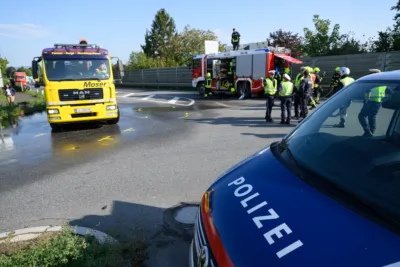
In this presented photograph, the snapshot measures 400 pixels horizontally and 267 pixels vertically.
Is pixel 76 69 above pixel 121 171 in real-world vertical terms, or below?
above

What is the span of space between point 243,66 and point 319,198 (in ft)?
57.8

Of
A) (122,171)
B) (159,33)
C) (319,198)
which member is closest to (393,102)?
(319,198)

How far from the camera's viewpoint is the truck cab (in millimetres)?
8969

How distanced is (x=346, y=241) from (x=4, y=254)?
297 cm

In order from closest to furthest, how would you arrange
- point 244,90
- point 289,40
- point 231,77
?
point 244,90 → point 231,77 → point 289,40

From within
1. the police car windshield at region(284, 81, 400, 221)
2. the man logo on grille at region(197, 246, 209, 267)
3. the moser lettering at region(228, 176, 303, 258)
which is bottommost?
the man logo on grille at region(197, 246, 209, 267)

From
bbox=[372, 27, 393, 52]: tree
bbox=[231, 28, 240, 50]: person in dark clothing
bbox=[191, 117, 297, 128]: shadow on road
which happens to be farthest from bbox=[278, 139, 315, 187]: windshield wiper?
bbox=[372, 27, 393, 52]: tree

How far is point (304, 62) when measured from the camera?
20.3 m

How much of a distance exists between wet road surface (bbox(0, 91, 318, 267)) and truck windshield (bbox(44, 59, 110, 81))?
175cm

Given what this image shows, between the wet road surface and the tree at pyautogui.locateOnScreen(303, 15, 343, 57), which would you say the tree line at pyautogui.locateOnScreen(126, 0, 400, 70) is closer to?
the tree at pyautogui.locateOnScreen(303, 15, 343, 57)

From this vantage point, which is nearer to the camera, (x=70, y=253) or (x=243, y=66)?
(x=70, y=253)

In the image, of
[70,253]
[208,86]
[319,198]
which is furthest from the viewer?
[208,86]

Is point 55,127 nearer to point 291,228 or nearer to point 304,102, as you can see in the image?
point 304,102

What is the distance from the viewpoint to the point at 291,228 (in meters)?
1.37
